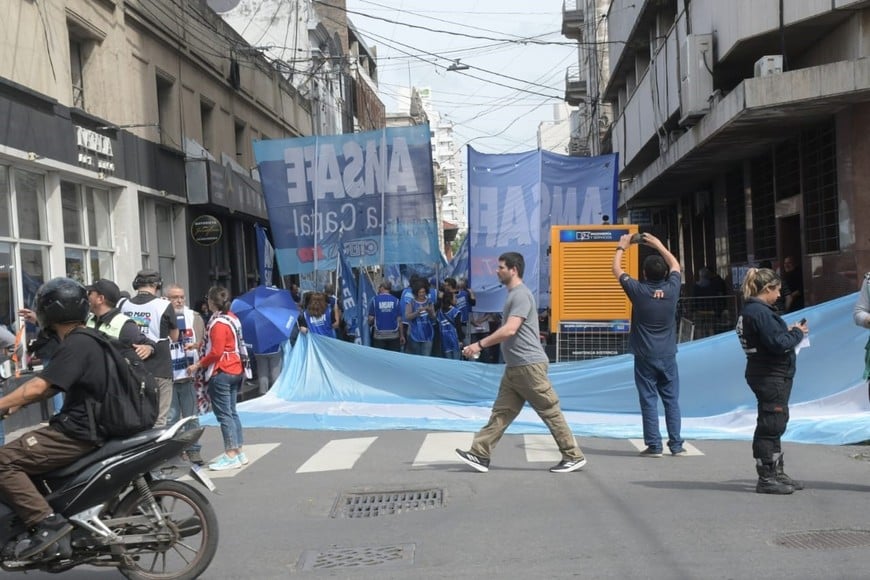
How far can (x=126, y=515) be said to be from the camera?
17.8 ft

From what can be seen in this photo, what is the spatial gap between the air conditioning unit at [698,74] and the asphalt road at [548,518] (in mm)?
8870

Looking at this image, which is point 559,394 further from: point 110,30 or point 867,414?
point 110,30

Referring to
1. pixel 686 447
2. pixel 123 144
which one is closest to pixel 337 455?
pixel 686 447

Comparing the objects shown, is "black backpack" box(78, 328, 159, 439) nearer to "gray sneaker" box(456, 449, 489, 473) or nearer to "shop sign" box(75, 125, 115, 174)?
"gray sneaker" box(456, 449, 489, 473)

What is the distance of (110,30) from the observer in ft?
56.7

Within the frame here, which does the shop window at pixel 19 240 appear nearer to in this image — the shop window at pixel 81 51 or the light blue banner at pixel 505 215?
the shop window at pixel 81 51

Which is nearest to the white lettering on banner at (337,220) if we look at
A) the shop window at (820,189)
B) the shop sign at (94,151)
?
the shop sign at (94,151)

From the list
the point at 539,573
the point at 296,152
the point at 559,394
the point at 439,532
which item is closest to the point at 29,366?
the point at 296,152

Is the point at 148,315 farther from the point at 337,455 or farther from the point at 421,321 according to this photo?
the point at 421,321

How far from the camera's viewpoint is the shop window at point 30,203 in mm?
13953

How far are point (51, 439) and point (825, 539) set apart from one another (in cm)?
447

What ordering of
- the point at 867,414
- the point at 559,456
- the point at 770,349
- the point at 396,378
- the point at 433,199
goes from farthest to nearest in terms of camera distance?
the point at 433,199 → the point at 396,378 → the point at 867,414 → the point at 559,456 → the point at 770,349

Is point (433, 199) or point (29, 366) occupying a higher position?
point (433, 199)

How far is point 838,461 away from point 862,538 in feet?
9.20
